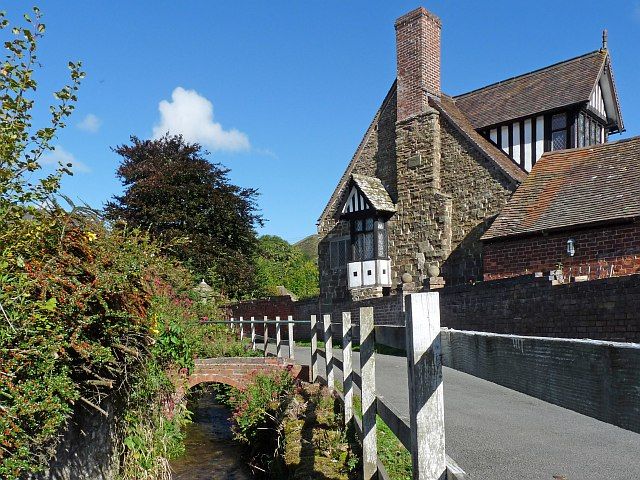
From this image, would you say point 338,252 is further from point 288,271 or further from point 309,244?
point 309,244

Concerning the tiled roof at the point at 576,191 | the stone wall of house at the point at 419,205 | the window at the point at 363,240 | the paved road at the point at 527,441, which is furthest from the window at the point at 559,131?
the paved road at the point at 527,441

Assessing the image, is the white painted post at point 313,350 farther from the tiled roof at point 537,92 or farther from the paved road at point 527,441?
the tiled roof at point 537,92

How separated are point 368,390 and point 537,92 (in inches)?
763

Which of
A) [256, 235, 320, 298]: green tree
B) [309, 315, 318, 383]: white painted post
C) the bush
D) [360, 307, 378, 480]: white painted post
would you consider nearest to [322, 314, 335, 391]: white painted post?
the bush

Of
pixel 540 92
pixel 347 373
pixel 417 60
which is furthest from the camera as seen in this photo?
pixel 417 60

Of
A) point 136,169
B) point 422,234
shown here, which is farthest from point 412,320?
point 136,169

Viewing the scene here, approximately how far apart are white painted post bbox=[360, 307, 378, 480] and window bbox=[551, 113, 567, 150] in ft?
58.4

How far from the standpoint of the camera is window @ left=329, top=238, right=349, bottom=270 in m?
Result: 24.7

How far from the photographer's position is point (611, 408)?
1.46 meters

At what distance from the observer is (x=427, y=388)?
2.71 metres

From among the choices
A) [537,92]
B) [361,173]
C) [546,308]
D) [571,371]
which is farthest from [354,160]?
[571,371]

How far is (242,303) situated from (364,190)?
373 inches

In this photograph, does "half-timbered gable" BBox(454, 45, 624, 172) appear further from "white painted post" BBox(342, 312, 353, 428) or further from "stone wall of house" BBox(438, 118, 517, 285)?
"white painted post" BBox(342, 312, 353, 428)

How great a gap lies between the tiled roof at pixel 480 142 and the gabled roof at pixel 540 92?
665mm
